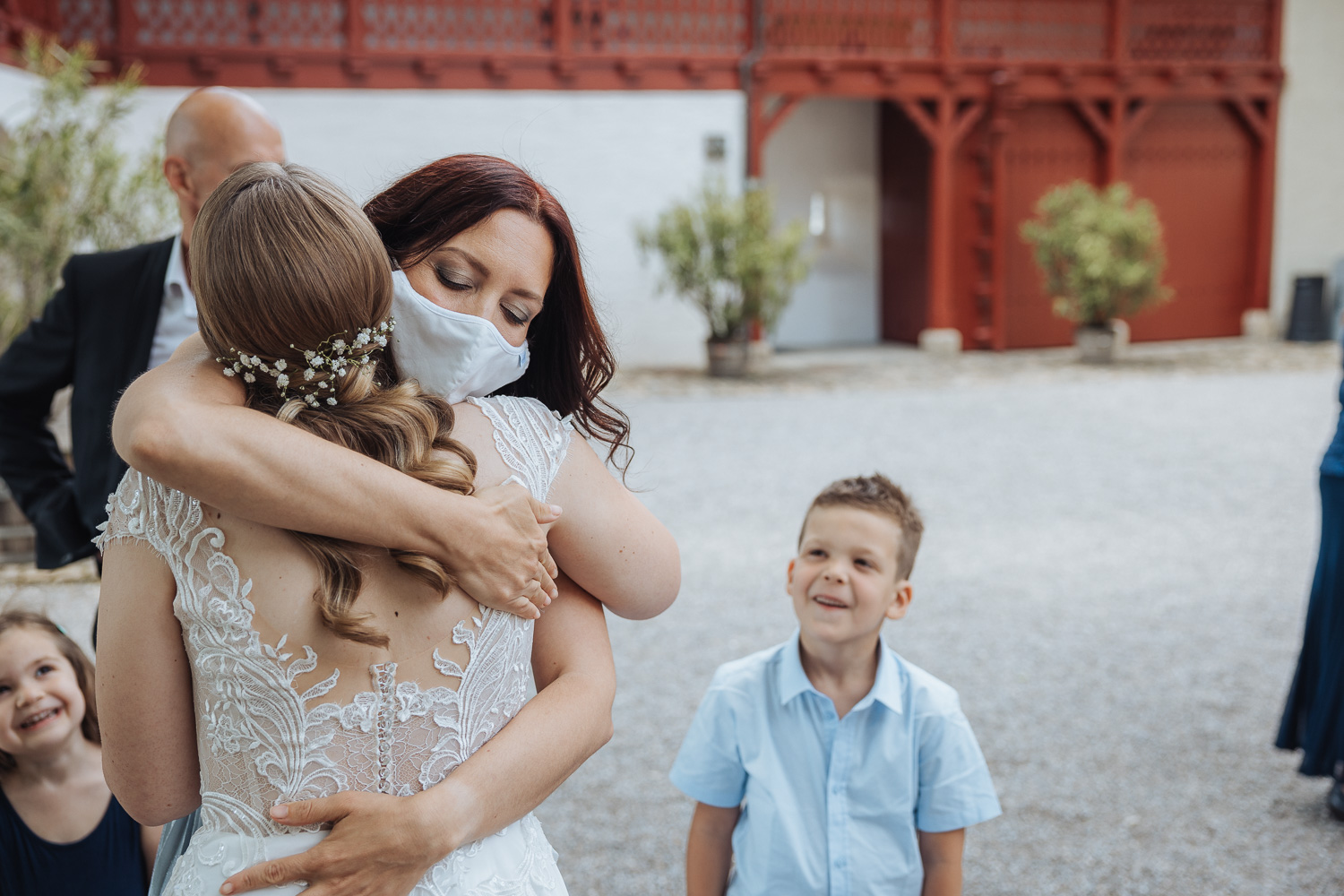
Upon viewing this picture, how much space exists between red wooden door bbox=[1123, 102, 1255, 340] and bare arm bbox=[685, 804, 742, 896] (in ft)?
52.0

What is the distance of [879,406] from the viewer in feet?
35.8

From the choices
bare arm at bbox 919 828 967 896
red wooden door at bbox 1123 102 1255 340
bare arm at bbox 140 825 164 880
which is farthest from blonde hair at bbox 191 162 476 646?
red wooden door at bbox 1123 102 1255 340

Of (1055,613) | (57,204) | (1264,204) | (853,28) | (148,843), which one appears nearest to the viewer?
(148,843)

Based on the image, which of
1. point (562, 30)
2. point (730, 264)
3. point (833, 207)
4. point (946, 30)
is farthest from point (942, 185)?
point (562, 30)

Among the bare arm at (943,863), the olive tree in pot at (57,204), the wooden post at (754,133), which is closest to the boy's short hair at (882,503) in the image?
the bare arm at (943,863)

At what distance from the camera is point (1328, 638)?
10.7 ft

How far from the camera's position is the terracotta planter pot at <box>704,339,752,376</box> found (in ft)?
42.9

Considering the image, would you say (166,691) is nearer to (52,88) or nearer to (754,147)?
(52,88)

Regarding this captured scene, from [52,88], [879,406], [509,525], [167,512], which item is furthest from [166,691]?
[879,406]

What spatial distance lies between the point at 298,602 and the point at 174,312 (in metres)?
1.65

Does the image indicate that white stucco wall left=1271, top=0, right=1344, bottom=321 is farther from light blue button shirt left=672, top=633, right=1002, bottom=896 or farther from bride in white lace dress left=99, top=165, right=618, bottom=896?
bride in white lace dress left=99, top=165, right=618, bottom=896

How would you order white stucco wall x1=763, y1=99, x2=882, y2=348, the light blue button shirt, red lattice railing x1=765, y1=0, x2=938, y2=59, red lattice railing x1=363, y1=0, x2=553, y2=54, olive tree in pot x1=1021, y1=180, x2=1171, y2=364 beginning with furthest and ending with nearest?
white stucco wall x1=763, y1=99, x2=882, y2=348 → red lattice railing x1=765, y1=0, x2=938, y2=59 → olive tree in pot x1=1021, y1=180, x2=1171, y2=364 → red lattice railing x1=363, y1=0, x2=553, y2=54 → the light blue button shirt

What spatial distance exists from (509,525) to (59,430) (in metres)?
6.45

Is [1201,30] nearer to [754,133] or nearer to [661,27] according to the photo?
[754,133]
